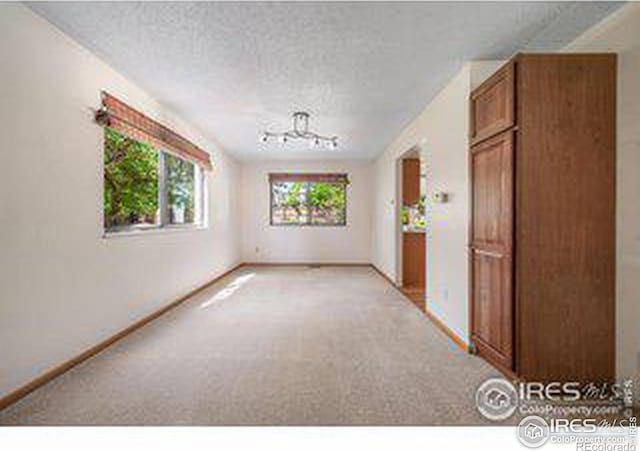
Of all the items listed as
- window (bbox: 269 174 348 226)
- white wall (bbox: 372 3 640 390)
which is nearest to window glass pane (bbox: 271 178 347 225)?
window (bbox: 269 174 348 226)

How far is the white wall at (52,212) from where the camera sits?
212 centimetres

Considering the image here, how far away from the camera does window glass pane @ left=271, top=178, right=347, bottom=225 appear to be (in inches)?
332

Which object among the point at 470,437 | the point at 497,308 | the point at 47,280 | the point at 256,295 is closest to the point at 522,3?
the point at 497,308

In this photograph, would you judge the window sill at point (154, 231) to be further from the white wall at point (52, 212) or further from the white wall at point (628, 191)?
the white wall at point (628, 191)

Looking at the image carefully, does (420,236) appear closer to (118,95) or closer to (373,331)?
(373,331)

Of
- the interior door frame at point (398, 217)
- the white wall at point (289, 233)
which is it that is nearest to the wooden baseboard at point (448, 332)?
the interior door frame at point (398, 217)

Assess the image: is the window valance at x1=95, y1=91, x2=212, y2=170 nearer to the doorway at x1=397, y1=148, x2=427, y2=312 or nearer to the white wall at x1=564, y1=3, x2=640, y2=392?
the doorway at x1=397, y1=148, x2=427, y2=312

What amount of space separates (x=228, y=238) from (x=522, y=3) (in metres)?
6.04

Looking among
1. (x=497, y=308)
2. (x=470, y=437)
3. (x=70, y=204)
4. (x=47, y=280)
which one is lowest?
(x=470, y=437)

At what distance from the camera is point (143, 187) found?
3.93 meters

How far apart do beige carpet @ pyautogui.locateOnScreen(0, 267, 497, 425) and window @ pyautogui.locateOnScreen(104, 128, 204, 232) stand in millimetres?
1140

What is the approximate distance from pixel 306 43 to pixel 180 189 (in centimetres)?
305

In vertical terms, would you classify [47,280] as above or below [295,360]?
above

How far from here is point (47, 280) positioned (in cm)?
240
